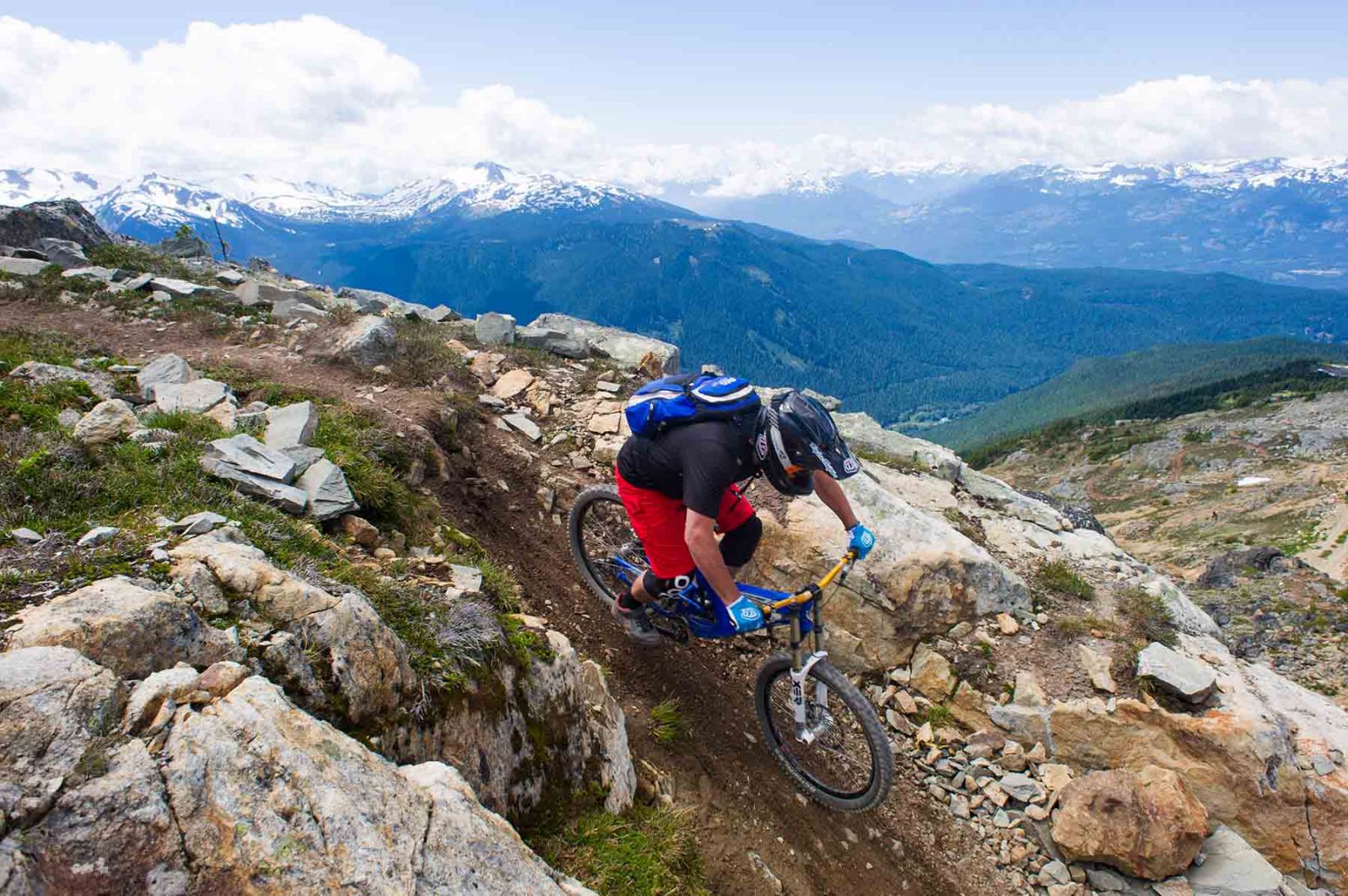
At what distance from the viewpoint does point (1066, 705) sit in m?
7.99

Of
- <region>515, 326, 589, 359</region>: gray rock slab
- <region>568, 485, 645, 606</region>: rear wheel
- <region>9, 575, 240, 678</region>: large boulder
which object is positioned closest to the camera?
<region>9, 575, 240, 678</region>: large boulder

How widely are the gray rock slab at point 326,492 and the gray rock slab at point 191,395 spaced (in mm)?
2856

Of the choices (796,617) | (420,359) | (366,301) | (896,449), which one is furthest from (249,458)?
(366,301)

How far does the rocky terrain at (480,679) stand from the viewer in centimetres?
306

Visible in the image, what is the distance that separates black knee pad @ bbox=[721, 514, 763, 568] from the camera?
23.2 ft

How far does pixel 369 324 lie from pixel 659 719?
11.1 metres

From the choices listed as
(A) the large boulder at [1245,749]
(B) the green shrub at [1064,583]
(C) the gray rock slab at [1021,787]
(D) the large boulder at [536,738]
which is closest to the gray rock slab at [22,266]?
(D) the large boulder at [536,738]

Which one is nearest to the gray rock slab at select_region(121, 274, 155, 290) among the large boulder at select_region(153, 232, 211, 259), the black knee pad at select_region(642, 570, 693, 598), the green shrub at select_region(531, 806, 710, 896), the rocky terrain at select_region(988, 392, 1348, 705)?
the large boulder at select_region(153, 232, 211, 259)

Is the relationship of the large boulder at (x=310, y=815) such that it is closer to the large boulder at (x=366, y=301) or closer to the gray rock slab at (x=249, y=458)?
the gray rock slab at (x=249, y=458)

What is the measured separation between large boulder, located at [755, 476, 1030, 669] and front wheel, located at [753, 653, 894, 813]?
2354 mm

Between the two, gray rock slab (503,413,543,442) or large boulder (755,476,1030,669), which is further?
gray rock slab (503,413,543,442)

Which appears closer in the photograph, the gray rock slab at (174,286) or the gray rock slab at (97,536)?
the gray rock slab at (97,536)

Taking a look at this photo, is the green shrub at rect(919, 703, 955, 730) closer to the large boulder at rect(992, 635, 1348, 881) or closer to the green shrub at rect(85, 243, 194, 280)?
the large boulder at rect(992, 635, 1348, 881)

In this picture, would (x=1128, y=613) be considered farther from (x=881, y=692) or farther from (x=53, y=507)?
(x=53, y=507)
